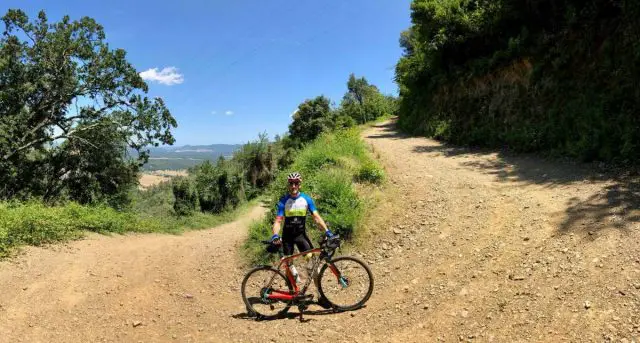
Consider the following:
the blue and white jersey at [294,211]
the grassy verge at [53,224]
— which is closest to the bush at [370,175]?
the blue and white jersey at [294,211]

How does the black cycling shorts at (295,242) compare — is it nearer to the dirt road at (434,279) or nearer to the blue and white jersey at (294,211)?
the blue and white jersey at (294,211)

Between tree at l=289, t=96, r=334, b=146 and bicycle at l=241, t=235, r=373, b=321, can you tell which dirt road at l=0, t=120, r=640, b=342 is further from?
tree at l=289, t=96, r=334, b=146

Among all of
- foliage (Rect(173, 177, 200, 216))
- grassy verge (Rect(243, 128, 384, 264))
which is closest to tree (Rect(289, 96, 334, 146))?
foliage (Rect(173, 177, 200, 216))

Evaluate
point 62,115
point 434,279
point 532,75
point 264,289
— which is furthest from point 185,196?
point 434,279

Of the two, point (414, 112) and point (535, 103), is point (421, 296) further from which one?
point (414, 112)

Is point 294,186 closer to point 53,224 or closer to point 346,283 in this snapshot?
point 346,283

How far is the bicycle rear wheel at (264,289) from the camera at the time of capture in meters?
5.98

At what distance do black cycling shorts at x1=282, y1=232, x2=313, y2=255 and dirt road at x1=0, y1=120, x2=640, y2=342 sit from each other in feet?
3.10

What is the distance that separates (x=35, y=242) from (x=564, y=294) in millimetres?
9675

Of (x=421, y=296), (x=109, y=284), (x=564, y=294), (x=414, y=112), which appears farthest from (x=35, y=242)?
(x=414, y=112)

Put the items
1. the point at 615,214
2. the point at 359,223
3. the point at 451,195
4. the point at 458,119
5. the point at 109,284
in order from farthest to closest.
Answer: the point at 458,119, the point at 451,195, the point at 359,223, the point at 109,284, the point at 615,214

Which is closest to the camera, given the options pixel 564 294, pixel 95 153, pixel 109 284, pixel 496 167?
pixel 564 294

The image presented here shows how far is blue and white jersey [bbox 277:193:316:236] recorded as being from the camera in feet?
19.7

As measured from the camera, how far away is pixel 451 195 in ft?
29.1
